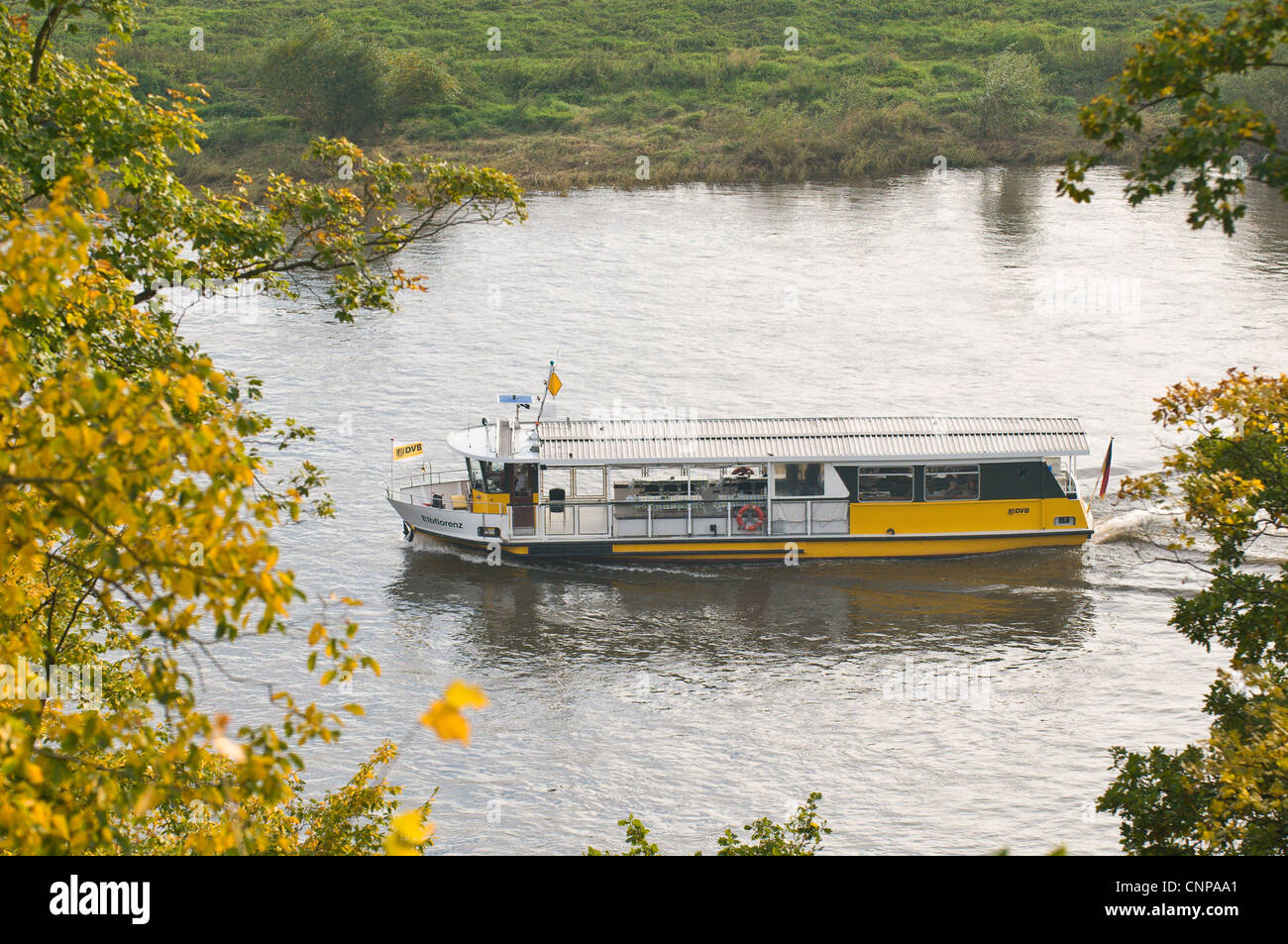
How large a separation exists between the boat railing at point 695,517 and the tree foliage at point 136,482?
34.5 feet

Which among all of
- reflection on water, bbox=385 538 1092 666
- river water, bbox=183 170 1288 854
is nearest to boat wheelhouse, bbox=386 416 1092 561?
reflection on water, bbox=385 538 1092 666

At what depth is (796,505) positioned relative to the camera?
1358 inches

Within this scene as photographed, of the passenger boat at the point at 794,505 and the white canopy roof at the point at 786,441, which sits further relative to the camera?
the passenger boat at the point at 794,505

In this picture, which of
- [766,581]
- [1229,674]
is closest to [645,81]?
[766,581]

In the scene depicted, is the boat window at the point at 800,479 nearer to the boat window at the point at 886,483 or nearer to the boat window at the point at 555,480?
the boat window at the point at 886,483

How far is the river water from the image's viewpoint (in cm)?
2366

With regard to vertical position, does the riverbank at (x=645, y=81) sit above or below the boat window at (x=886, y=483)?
above

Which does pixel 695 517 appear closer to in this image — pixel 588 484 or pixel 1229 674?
pixel 588 484

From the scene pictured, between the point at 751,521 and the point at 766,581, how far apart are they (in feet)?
5.61

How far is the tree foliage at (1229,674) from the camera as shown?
39.0ft

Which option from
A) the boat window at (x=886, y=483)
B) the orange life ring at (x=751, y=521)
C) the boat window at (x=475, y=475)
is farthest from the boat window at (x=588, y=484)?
the boat window at (x=886, y=483)

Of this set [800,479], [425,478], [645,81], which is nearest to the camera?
[800,479]

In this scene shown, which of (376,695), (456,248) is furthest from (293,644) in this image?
(456,248)
